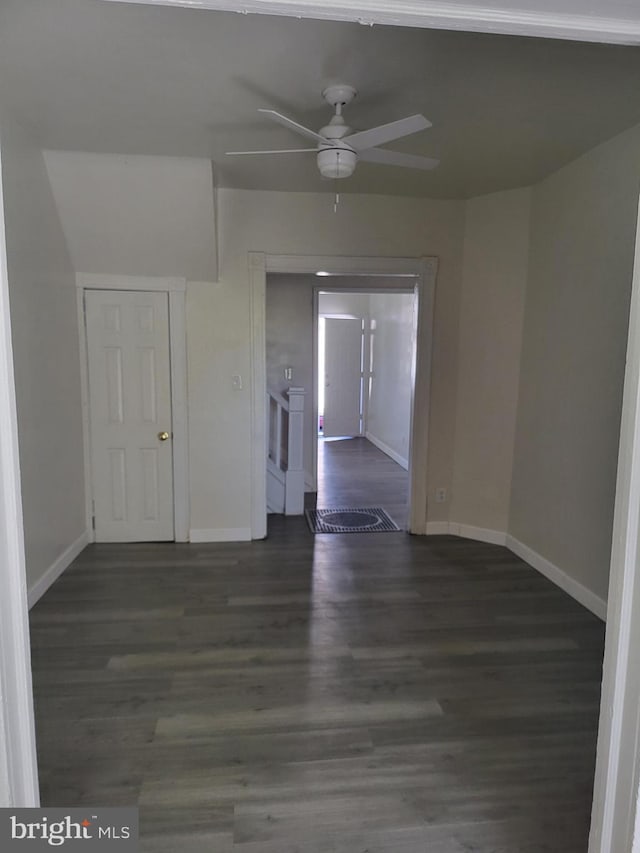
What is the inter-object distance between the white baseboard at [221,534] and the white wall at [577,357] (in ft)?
7.00

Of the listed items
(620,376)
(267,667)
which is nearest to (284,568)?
(267,667)

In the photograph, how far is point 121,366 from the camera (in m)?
4.16

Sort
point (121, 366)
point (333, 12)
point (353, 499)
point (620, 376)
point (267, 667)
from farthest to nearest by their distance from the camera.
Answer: point (353, 499) < point (121, 366) < point (620, 376) < point (267, 667) < point (333, 12)

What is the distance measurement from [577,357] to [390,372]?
489 cm

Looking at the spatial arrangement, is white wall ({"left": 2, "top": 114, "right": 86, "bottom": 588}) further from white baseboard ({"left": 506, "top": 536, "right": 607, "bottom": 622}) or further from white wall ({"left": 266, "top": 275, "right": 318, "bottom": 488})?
white baseboard ({"left": 506, "top": 536, "right": 607, "bottom": 622})

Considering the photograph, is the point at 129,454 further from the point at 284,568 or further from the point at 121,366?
the point at 284,568

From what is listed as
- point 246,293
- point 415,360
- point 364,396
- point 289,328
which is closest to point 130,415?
point 246,293

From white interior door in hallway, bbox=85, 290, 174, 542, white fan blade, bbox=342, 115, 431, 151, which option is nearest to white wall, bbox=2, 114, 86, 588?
white interior door in hallway, bbox=85, 290, 174, 542

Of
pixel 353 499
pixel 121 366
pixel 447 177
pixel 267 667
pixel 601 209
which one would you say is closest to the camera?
pixel 267 667

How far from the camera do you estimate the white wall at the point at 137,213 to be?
3396 millimetres

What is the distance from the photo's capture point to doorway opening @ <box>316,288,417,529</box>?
19.8ft

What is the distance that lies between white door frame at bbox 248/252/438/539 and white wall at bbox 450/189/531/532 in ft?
0.91

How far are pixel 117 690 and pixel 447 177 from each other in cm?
360

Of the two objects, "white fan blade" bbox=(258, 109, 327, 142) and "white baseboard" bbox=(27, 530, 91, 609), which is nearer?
"white fan blade" bbox=(258, 109, 327, 142)
